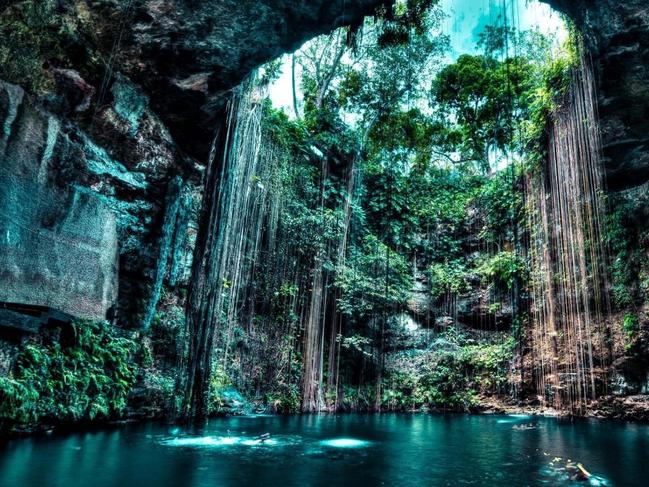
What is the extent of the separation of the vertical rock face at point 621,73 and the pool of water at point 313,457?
17.7 feet

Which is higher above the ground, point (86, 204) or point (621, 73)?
point (621, 73)

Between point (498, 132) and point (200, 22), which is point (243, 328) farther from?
point (498, 132)

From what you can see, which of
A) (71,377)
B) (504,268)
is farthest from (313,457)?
(504,268)

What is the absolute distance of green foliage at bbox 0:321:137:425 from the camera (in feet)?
15.0

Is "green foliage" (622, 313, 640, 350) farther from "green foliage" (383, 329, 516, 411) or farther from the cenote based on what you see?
"green foliage" (383, 329, 516, 411)

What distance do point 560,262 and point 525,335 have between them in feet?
8.53

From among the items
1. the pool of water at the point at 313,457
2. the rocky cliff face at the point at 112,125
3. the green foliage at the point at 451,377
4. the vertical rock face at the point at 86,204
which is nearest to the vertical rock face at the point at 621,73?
the rocky cliff face at the point at 112,125

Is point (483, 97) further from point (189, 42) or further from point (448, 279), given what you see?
point (189, 42)

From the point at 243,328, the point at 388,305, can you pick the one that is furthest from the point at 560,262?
the point at 243,328

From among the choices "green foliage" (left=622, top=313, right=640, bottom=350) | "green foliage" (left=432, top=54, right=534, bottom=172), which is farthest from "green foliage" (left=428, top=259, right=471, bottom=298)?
"green foliage" (left=622, top=313, right=640, bottom=350)

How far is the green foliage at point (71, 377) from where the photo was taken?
15.0 feet

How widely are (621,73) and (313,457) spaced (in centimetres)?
779

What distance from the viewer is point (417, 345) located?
13.0 meters

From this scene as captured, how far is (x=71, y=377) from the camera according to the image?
5391 millimetres
